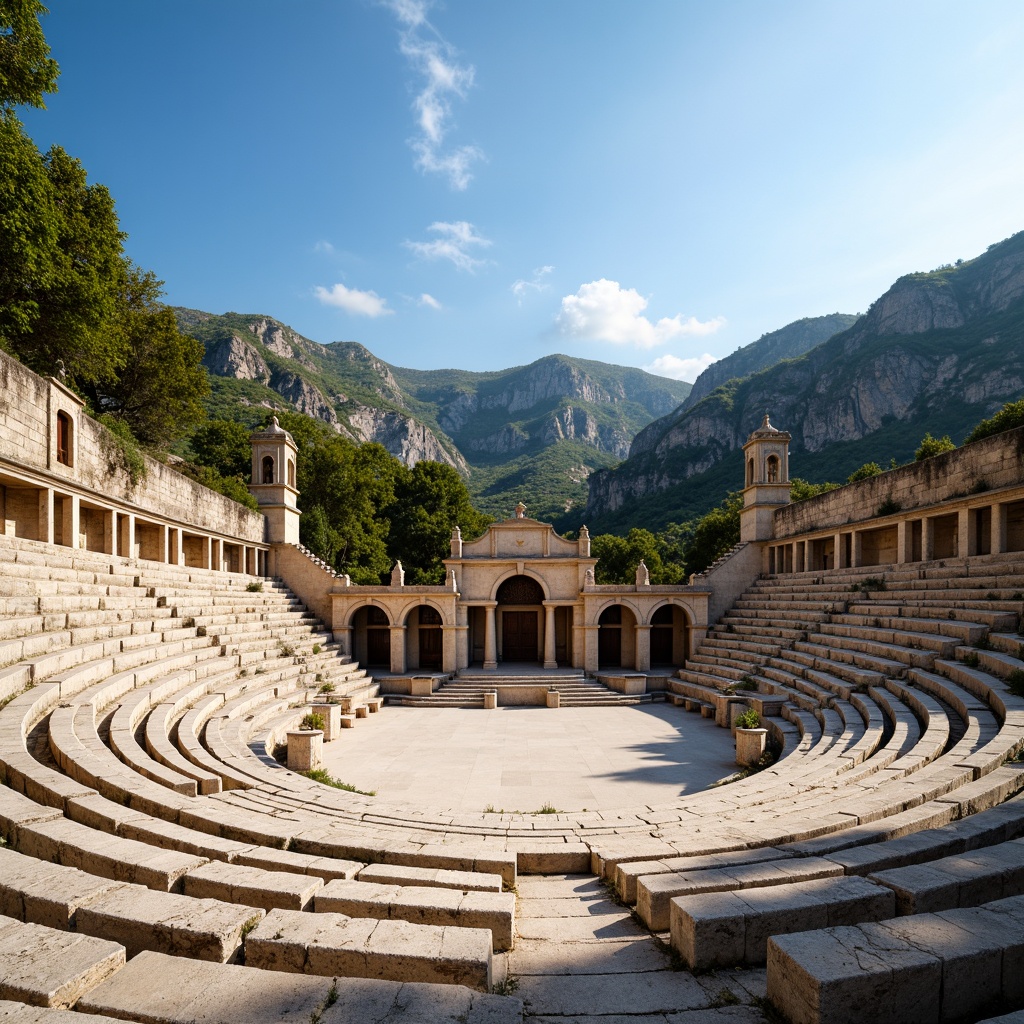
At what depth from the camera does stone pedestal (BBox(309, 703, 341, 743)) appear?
15.9 m

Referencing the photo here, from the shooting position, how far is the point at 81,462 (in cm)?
1647

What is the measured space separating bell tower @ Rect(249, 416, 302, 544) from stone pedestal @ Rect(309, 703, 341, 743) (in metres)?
12.9

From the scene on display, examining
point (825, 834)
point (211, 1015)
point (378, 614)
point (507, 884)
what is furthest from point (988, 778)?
point (378, 614)

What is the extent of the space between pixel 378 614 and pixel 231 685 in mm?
12775

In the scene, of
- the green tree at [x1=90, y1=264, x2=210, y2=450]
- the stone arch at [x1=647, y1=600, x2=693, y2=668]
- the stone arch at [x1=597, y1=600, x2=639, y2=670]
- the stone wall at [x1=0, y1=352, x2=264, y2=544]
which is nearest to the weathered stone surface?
the stone wall at [x1=0, y1=352, x2=264, y2=544]

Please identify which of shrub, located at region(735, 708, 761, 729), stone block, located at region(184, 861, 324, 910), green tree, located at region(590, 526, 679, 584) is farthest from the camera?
green tree, located at region(590, 526, 679, 584)

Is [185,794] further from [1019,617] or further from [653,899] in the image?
[1019,617]

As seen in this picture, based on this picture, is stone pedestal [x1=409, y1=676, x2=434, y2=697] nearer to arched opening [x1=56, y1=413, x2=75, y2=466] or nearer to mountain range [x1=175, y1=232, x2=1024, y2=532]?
arched opening [x1=56, y1=413, x2=75, y2=466]

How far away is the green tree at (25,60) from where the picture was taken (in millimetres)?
16736

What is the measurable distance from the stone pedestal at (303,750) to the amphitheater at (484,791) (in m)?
0.85

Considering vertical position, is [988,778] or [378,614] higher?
[988,778]

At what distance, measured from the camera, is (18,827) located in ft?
16.8

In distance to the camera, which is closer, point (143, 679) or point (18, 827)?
point (18, 827)

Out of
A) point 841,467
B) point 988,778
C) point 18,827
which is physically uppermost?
point 841,467
